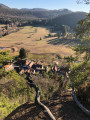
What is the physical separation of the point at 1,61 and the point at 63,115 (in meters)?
6.09

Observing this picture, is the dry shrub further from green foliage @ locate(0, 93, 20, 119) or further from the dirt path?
green foliage @ locate(0, 93, 20, 119)

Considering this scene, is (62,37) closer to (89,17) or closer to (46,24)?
(46,24)

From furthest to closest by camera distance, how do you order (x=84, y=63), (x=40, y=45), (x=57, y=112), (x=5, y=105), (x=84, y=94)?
(x=40, y=45) < (x=5, y=105) < (x=84, y=63) < (x=84, y=94) < (x=57, y=112)

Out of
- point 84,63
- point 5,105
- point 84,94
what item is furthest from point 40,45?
point 84,94

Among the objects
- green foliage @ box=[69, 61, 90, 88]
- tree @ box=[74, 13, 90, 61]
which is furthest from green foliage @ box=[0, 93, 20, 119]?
tree @ box=[74, 13, 90, 61]

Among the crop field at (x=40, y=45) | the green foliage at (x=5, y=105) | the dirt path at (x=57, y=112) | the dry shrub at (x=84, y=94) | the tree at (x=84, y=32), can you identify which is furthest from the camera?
the crop field at (x=40, y=45)

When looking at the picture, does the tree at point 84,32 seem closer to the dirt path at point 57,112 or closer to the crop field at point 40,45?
the dirt path at point 57,112

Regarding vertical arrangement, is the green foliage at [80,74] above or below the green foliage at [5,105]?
above

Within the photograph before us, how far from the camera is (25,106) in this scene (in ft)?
23.4

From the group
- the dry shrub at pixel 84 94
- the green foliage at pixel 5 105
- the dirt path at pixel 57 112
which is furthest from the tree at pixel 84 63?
the green foliage at pixel 5 105

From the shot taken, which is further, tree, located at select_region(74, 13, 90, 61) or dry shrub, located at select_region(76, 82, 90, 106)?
tree, located at select_region(74, 13, 90, 61)

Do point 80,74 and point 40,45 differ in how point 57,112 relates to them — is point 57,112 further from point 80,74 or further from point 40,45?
point 40,45

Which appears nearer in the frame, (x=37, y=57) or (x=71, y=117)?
(x=71, y=117)

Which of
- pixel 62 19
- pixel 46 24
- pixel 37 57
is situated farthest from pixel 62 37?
pixel 62 19
